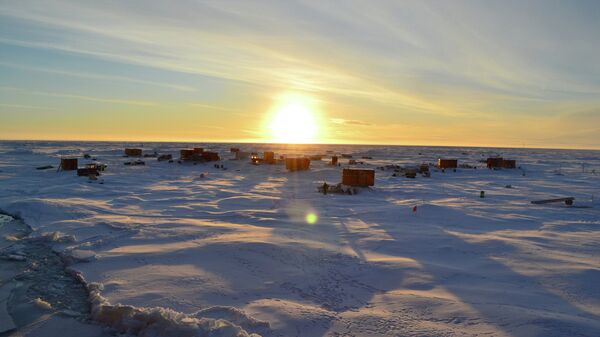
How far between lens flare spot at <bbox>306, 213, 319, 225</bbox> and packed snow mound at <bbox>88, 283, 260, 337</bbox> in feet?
30.0

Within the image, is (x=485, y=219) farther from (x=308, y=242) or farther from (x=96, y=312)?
(x=96, y=312)

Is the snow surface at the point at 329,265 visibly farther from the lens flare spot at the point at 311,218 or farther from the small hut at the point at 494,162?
the small hut at the point at 494,162

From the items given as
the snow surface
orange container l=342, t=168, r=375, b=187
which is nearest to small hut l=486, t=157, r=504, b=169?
orange container l=342, t=168, r=375, b=187

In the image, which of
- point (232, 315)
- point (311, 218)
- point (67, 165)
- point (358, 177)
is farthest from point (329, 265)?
point (67, 165)

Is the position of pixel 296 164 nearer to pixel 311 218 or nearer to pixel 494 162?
pixel 311 218

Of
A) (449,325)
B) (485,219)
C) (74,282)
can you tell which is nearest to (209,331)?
(449,325)

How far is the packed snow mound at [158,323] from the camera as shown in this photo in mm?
6496

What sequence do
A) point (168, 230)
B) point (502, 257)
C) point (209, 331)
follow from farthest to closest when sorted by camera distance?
point (168, 230)
point (502, 257)
point (209, 331)

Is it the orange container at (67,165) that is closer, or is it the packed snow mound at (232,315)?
the packed snow mound at (232,315)

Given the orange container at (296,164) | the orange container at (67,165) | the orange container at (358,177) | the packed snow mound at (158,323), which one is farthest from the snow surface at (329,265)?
the orange container at (296,164)

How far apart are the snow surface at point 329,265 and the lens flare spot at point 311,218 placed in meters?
0.32

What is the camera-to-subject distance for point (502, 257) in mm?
11016

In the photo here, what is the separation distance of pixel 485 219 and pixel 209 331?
14119 millimetres

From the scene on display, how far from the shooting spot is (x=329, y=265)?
10312 millimetres
